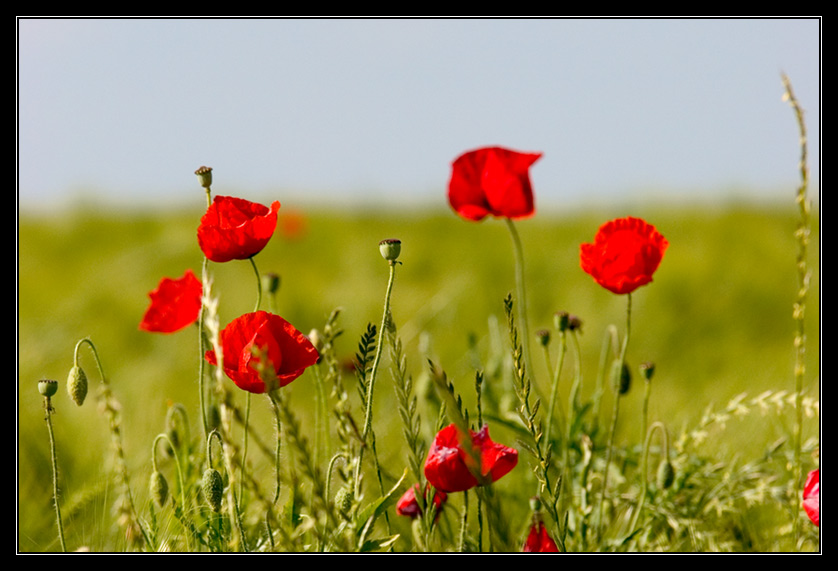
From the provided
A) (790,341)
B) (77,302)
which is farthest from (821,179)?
(77,302)

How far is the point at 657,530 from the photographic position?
115cm

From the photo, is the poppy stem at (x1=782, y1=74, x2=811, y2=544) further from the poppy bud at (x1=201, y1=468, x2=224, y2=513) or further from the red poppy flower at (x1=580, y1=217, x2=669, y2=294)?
the poppy bud at (x1=201, y1=468, x2=224, y2=513)

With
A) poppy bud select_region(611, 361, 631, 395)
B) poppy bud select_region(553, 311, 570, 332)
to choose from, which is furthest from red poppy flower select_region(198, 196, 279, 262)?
poppy bud select_region(611, 361, 631, 395)

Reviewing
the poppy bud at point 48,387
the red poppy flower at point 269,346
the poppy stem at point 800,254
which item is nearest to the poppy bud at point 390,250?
the red poppy flower at point 269,346

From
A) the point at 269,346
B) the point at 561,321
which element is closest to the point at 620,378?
the point at 561,321

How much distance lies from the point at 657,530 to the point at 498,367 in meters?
0.34

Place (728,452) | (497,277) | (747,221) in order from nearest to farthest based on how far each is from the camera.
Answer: (728,452), (497,277), (747,221)

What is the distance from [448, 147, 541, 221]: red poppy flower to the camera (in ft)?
3.67

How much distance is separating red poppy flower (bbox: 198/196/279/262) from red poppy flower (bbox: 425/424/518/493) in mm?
246

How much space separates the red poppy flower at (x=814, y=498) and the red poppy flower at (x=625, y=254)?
0.26m

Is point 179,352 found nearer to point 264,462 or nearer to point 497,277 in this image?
point 497,277

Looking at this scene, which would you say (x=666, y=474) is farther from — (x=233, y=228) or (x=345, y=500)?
(x=233, y=228)

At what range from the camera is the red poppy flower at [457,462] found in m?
0.73

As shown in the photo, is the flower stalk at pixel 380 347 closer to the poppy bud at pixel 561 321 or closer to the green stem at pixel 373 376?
the green stem at pixel 373 376
